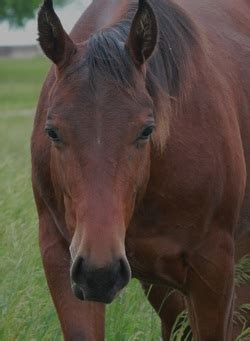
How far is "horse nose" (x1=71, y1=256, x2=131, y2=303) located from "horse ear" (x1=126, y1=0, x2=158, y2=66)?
89 cm

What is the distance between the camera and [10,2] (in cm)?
5178

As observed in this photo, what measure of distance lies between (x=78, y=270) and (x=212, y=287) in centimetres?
124

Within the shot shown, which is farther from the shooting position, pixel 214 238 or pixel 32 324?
pixel 32 324

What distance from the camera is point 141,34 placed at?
4641 mm

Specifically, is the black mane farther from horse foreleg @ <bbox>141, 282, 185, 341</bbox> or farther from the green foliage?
horse foreleg @ <bbox>141, 282, 185, 341</bbox>

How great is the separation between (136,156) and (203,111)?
823 mm

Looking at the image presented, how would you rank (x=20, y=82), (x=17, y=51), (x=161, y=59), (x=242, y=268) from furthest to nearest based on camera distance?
1. (x=17, y=51)
2. (x=20, y=82)
3. (x=242, y=268)
4. (x=161, y=59)

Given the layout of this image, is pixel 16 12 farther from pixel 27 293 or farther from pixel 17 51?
pixel 27 293

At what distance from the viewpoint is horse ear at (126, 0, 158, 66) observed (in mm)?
4617

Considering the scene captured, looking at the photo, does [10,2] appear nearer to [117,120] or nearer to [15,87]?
[15,87]

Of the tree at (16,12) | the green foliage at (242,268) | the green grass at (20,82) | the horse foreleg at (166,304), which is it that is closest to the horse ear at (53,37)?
the green foliage at (242,268)

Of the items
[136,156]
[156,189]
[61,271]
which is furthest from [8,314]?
[136,156]

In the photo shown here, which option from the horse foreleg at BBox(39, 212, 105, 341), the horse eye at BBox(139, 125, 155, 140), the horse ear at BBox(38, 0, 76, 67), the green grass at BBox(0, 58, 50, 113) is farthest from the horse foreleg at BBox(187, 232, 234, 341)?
the green grass at BBox(0, 58, 50, 113)

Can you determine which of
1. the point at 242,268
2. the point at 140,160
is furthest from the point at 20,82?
the point at 140,160
